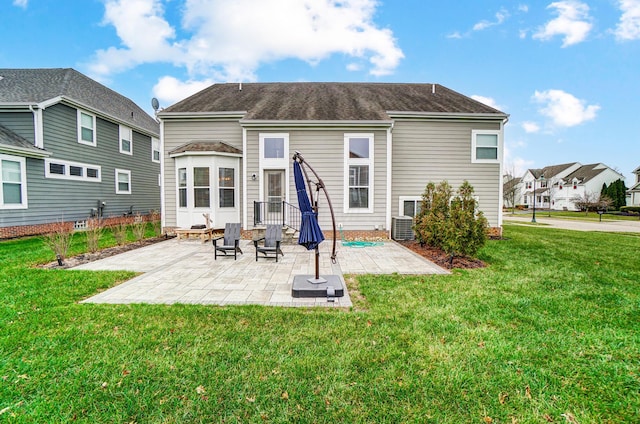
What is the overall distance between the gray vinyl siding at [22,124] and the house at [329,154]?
17.1 feet

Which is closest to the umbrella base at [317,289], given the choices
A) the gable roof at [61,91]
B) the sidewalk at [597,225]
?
the gable roof at [61,91]

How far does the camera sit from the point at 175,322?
3689 millimetres

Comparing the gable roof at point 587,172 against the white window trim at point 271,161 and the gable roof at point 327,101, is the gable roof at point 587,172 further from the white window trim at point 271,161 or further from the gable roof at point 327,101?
the white window trim at point 271,161

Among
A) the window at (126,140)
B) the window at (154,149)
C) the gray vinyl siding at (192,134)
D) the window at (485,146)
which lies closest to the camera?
the gray vinyl siding at (192,134)

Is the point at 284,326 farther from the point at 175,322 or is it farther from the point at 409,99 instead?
the point at 409,99

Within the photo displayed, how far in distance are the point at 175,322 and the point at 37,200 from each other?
39.9 ft

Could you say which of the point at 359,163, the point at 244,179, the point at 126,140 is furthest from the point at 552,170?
the point at 126,140

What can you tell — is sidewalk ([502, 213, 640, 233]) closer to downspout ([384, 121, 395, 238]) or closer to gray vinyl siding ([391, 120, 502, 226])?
gray vinyl siding ([391, 120, 502, 226])

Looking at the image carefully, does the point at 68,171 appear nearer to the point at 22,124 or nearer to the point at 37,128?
the point at 37,128

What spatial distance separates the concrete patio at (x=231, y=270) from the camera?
4586mm

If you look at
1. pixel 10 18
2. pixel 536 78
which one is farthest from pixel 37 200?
pixel 536 78

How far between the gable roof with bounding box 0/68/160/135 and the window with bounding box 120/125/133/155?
440 millimetres

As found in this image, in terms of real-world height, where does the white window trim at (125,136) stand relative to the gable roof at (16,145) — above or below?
above

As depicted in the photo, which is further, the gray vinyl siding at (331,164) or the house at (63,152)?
the gray vinyl siding at (331,164)
